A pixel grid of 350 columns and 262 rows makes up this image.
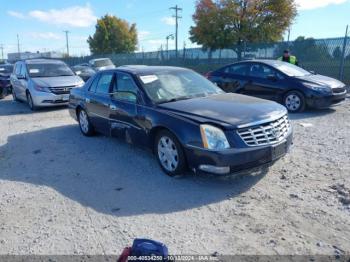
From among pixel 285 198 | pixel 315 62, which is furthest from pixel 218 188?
pixel 315 62

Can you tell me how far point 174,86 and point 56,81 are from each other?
6888 mm

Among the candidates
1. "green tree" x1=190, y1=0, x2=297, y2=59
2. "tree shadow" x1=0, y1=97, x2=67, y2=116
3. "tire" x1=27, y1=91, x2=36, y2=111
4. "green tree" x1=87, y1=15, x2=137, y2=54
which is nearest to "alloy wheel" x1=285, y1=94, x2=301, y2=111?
→ "tree shadow" x1=0, y1=97, x2=67, y2=116

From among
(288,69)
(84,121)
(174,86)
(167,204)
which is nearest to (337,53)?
(288,69)

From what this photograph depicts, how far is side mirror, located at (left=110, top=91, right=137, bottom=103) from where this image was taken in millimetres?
5443

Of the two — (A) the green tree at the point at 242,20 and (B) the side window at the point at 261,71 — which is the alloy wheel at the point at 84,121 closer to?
(B) the side window at the point at 261,71

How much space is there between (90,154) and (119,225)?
9.07ft

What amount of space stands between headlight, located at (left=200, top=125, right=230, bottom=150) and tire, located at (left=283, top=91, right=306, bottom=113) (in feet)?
18.1

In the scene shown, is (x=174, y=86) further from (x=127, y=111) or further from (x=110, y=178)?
(x=110, y=178)

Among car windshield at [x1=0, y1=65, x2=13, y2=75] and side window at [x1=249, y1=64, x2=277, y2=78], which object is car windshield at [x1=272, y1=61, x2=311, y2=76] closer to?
side window at [x1=249, y1=64, x2=277, y2=78]

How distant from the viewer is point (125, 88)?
5805 mm

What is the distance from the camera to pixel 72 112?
311 inches

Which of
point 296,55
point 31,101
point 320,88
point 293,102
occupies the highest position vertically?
point 296,55

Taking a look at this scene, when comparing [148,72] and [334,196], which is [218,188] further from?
[148,72]

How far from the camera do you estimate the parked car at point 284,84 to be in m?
8.69
